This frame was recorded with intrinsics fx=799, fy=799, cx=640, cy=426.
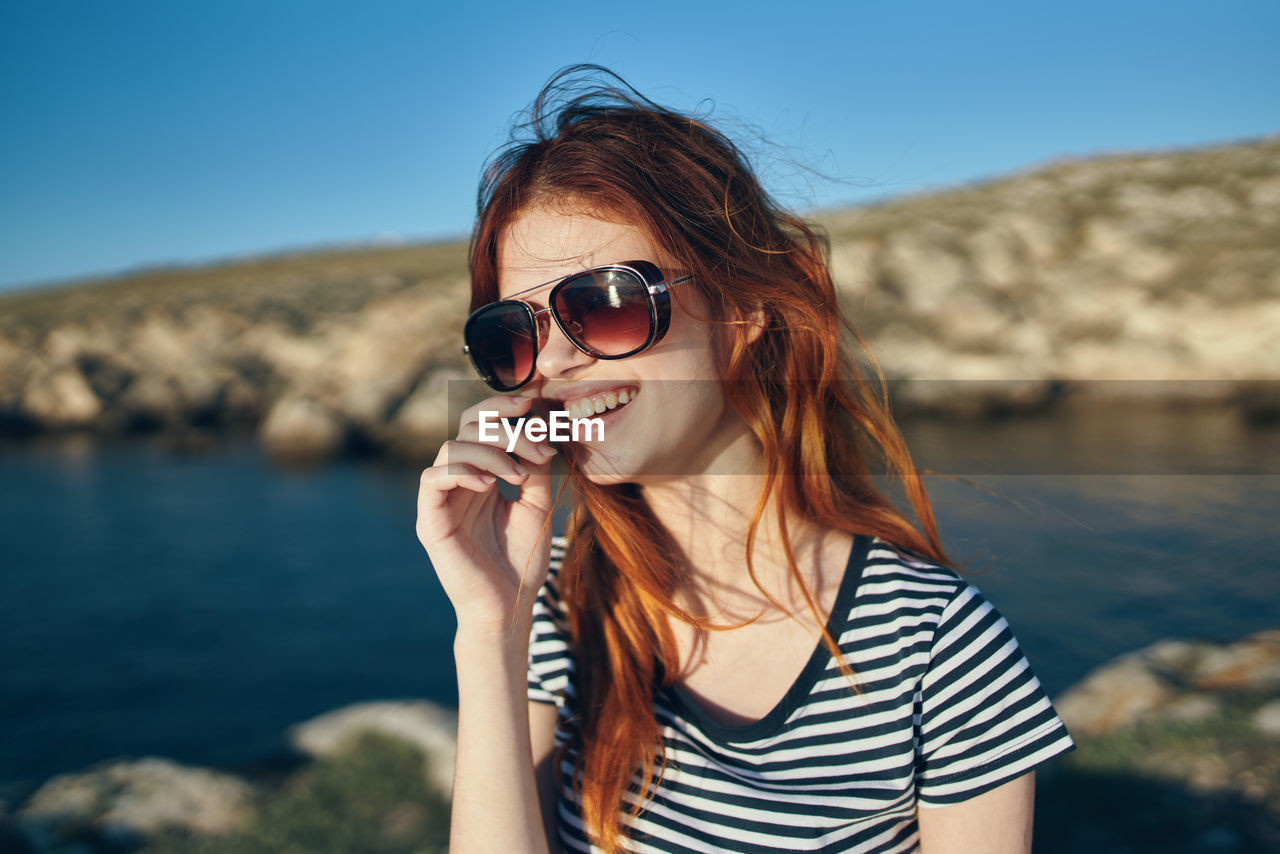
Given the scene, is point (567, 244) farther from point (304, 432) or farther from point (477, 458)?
point (304, 432)

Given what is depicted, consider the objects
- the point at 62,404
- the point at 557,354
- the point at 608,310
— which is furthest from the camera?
the point at 62,404

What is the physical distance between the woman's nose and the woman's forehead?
0.35ft

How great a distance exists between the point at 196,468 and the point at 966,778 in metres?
19.8

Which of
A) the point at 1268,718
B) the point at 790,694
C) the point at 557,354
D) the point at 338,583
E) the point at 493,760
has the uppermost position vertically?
the point at 557,354

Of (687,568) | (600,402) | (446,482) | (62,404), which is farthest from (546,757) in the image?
(62,404)

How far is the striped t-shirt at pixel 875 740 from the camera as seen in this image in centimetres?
157

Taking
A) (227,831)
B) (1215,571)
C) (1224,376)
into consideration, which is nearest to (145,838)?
(227,831)

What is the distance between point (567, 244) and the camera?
1746 mm

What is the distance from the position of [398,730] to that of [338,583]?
21.3 ft

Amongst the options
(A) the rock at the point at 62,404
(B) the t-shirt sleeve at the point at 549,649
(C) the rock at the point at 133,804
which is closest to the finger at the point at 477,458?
(B) the t-shirt sleeve at the point at 549,649

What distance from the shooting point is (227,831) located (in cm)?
438

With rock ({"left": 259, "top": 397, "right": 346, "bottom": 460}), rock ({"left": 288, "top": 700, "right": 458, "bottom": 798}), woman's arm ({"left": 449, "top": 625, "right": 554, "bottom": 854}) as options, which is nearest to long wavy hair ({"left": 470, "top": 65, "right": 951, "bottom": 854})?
woman's arm ({"left": 449, "top": 625, "right": 554, "bottom": 854})

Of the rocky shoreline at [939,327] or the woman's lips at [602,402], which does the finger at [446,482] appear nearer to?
the woman's lips at [602,402]

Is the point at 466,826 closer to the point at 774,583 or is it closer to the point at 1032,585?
the point at 774,583
